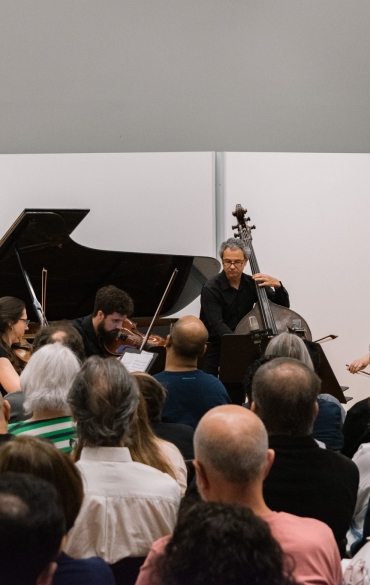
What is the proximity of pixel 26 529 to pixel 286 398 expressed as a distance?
114 cm

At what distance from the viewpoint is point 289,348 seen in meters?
3.04

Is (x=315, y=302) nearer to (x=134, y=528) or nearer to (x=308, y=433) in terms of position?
(x=308, y=433)

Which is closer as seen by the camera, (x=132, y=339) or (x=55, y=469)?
(x=55, y=469)

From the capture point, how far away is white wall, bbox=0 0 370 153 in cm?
623

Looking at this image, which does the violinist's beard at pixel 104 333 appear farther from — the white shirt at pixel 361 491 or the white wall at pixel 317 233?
the white shirt at pixel 361 491

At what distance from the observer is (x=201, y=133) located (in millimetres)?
6473

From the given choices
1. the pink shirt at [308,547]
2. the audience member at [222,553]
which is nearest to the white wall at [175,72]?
the pink shirt at [308,547]

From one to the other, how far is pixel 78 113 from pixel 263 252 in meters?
1.97

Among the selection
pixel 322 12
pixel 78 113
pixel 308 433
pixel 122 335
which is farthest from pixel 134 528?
pixel 322 12

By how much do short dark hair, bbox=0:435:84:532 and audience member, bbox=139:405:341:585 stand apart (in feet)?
0.92

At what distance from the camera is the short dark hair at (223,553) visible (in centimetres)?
110

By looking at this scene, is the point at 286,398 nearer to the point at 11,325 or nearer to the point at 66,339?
the point at 66,339

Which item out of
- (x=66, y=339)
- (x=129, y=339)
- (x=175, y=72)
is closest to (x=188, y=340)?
(x=66, y=339)

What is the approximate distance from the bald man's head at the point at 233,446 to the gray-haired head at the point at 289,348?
52.2 inches
